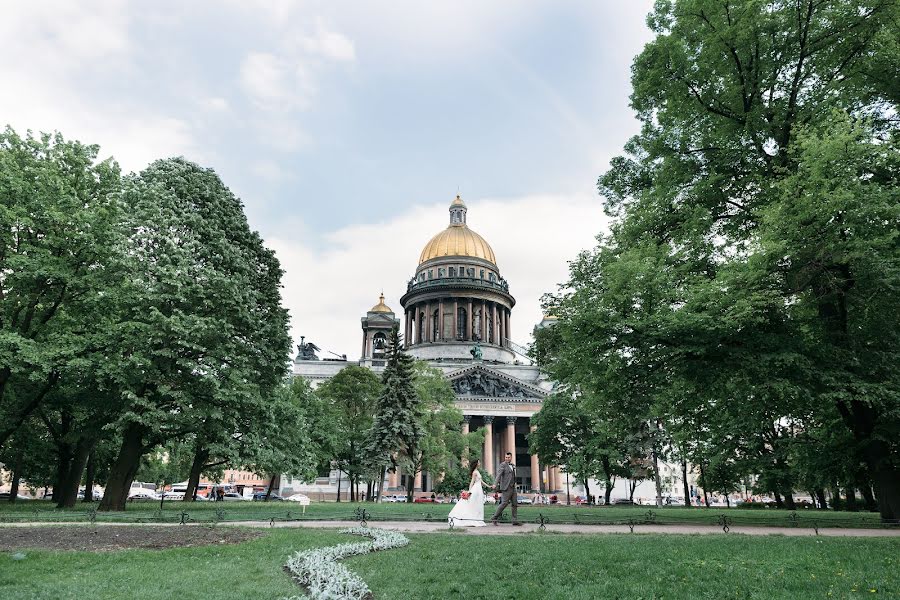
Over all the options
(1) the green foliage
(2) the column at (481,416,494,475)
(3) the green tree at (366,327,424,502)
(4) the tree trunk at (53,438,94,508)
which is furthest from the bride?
(2) the column at (481,416,494,475)

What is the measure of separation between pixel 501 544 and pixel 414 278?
8371 centimetres

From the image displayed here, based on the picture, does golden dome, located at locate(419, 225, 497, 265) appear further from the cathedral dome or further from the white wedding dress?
the white wedding dress

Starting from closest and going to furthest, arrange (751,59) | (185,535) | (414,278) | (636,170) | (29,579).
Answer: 1. (29,579)
2. (185,535)
3. (751,59)
4. (636,170)
5. (414,278)

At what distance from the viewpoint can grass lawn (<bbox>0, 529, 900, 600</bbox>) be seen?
7.64 meters

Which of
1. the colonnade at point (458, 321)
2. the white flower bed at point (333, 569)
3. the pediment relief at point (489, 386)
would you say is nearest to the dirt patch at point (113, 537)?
the white flower bed at point (333, 569)

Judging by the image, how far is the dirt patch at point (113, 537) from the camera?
1132cm

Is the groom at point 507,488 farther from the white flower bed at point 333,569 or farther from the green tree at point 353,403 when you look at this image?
the green tree at point 353,403

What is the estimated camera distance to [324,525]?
16344mm

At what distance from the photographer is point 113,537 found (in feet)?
41.6

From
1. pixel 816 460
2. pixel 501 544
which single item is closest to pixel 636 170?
pixel 816 460

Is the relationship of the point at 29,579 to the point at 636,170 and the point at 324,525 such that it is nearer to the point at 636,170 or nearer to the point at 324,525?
the point at 324,525

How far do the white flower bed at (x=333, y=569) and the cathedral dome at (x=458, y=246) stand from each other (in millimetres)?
80268

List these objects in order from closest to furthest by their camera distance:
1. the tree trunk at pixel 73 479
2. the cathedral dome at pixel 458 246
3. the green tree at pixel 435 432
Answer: the tree trunk at pixel 73 479 < the green tree at pixel 435 432 < the cathedral dome at pixel 458 246

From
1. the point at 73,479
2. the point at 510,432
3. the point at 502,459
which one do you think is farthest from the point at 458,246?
the point at 73,479
